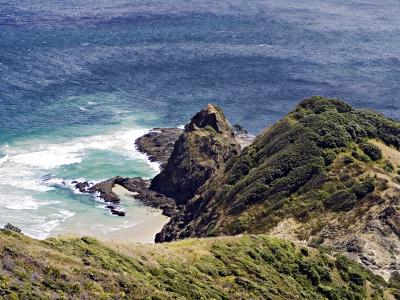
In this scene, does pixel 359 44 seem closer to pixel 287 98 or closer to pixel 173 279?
pixel 287 98

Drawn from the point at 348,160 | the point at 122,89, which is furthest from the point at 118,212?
the point at 122,89

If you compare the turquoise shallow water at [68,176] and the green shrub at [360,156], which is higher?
the green shrub at [360,156]

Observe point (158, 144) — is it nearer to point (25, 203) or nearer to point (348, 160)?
point (25, 203)

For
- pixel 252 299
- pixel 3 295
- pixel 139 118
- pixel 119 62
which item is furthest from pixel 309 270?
pixel 119 62

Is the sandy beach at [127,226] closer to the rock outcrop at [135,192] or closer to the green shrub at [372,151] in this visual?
the rock outcrop at [135,192]

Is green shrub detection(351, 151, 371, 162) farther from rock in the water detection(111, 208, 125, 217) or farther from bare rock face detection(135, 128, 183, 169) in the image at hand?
bare rock face detection(135, 128, 183, 169)

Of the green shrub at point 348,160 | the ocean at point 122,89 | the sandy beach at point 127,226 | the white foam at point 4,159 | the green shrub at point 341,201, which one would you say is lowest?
the sandy beach at point 127,226

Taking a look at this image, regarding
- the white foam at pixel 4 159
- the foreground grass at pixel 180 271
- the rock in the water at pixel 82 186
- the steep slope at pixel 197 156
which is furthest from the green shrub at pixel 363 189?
the white foam at pixel 4 159
